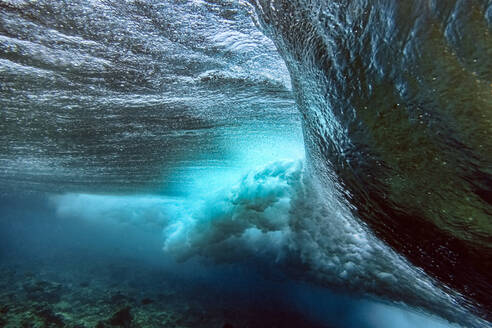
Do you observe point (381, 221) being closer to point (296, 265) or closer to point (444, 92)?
point (444, 92)

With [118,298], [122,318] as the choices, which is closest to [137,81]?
[122,318]

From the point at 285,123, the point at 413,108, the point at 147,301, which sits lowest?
the point at 147,301

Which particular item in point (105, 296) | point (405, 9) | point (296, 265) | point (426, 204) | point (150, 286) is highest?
point (405, 9)

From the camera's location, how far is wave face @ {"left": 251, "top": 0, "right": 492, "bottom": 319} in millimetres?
1279

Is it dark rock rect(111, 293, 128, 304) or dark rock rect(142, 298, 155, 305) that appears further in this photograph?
dark rock rect(142, 298, 155, 305)

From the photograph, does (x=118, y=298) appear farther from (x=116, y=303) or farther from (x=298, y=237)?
(x=298, y=237)

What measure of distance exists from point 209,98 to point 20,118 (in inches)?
187

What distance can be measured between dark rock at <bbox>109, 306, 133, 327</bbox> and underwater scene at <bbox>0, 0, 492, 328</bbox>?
0.24 feet

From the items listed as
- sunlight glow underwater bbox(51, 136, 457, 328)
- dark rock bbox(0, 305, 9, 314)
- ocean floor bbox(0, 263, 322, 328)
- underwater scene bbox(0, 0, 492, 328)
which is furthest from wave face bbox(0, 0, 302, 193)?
ocean floor bbox(0, 263, 322, 328)

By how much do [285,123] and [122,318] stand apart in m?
8.73

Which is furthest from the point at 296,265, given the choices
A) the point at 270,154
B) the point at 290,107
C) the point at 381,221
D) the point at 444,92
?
the point at 444,92

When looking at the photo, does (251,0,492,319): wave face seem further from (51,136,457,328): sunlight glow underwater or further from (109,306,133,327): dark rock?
(109,306,133,327): dark rock

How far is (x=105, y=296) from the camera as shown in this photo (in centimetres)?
1089

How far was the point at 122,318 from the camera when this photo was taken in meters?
8.48
